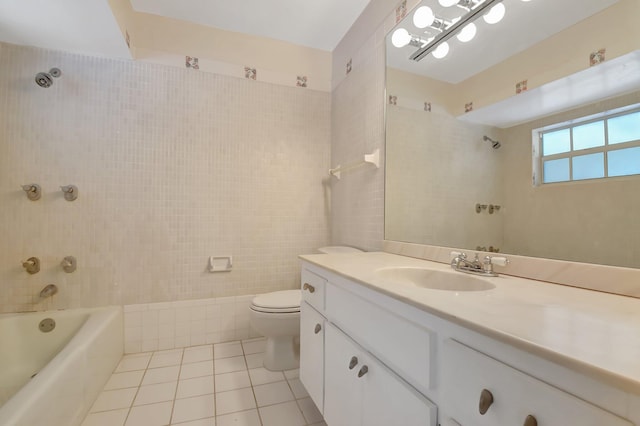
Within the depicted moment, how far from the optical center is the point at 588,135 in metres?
0.85

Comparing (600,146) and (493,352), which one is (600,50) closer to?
(600,146)

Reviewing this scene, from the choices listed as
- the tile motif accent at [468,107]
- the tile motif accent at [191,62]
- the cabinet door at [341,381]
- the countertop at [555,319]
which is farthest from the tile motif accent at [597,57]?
the tile motif accent at [191,62]

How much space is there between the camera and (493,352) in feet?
1.67

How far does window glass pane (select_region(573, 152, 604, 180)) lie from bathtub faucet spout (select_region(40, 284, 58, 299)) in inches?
105

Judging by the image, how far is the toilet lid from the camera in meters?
1.72

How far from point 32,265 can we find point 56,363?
91cm

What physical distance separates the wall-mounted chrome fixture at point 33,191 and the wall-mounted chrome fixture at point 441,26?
7.63 feet

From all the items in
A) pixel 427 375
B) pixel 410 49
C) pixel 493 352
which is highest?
pixel 410 49

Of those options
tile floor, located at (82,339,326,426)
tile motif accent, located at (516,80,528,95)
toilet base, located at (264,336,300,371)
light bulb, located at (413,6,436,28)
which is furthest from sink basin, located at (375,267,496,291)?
light bulb, located at (413,6,436,28)

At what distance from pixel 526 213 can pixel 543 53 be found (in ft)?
1.76

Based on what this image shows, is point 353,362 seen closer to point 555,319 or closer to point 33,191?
point 555,319

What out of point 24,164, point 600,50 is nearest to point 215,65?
point 24,164

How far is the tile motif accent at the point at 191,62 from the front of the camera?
6.84 feet

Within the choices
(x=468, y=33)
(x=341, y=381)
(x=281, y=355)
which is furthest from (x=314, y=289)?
(x=468, y=33)
